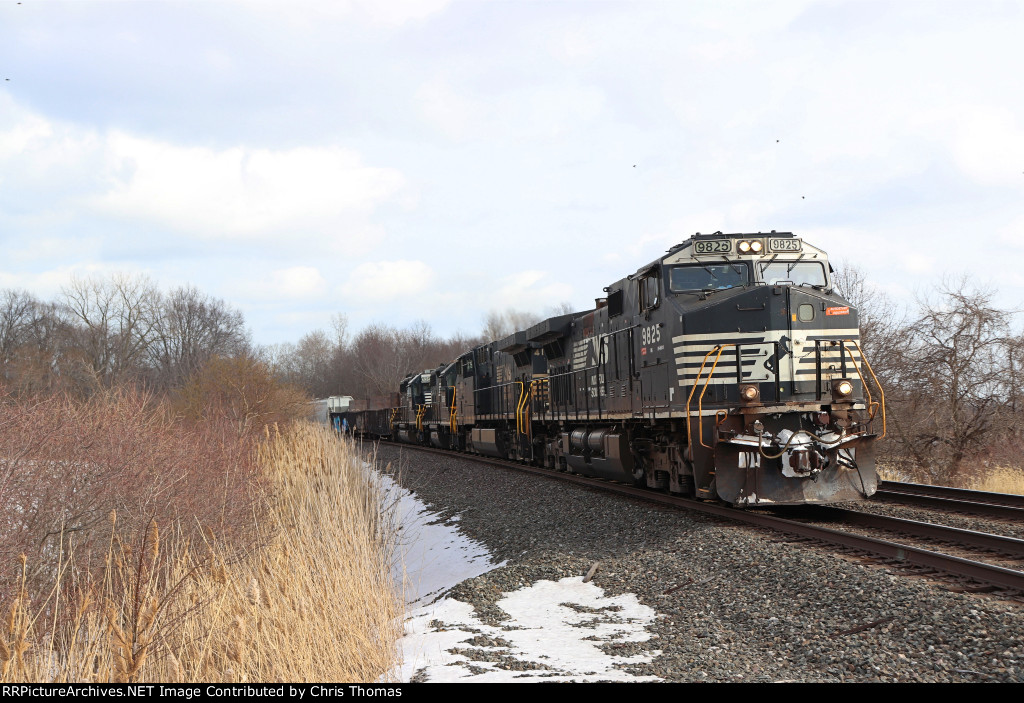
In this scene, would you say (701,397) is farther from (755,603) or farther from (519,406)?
(519,406)

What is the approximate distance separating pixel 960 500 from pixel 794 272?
168 inches

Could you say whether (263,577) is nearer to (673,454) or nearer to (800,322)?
(673,454)

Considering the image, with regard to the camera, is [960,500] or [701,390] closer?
[701,390]

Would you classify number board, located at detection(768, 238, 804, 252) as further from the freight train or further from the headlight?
the headlight

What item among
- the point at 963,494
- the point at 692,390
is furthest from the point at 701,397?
the point at 963,494

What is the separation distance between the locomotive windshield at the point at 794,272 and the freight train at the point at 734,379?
0.06 ft

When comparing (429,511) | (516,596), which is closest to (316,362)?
(429,511)

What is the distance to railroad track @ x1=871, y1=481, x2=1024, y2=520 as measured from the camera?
1046cm

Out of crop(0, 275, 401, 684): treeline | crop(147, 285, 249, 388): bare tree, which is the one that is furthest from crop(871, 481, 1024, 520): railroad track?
crop(147, 285, 249, 388): bare tree

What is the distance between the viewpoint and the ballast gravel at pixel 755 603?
5.27 m

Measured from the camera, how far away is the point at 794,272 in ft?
38.6

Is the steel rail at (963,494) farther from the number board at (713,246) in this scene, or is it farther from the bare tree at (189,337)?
the bare tree at (189,337)

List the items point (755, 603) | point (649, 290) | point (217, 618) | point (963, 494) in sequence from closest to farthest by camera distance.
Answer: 1. point (217, 618)
2. point (755, 603)
3. point (963, 494)
4. point (649, 290)

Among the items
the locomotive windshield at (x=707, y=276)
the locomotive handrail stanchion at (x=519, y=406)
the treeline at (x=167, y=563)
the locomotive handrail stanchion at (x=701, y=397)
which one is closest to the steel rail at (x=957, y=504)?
the locomotive handrail stanchion at (x=701, y=397)
